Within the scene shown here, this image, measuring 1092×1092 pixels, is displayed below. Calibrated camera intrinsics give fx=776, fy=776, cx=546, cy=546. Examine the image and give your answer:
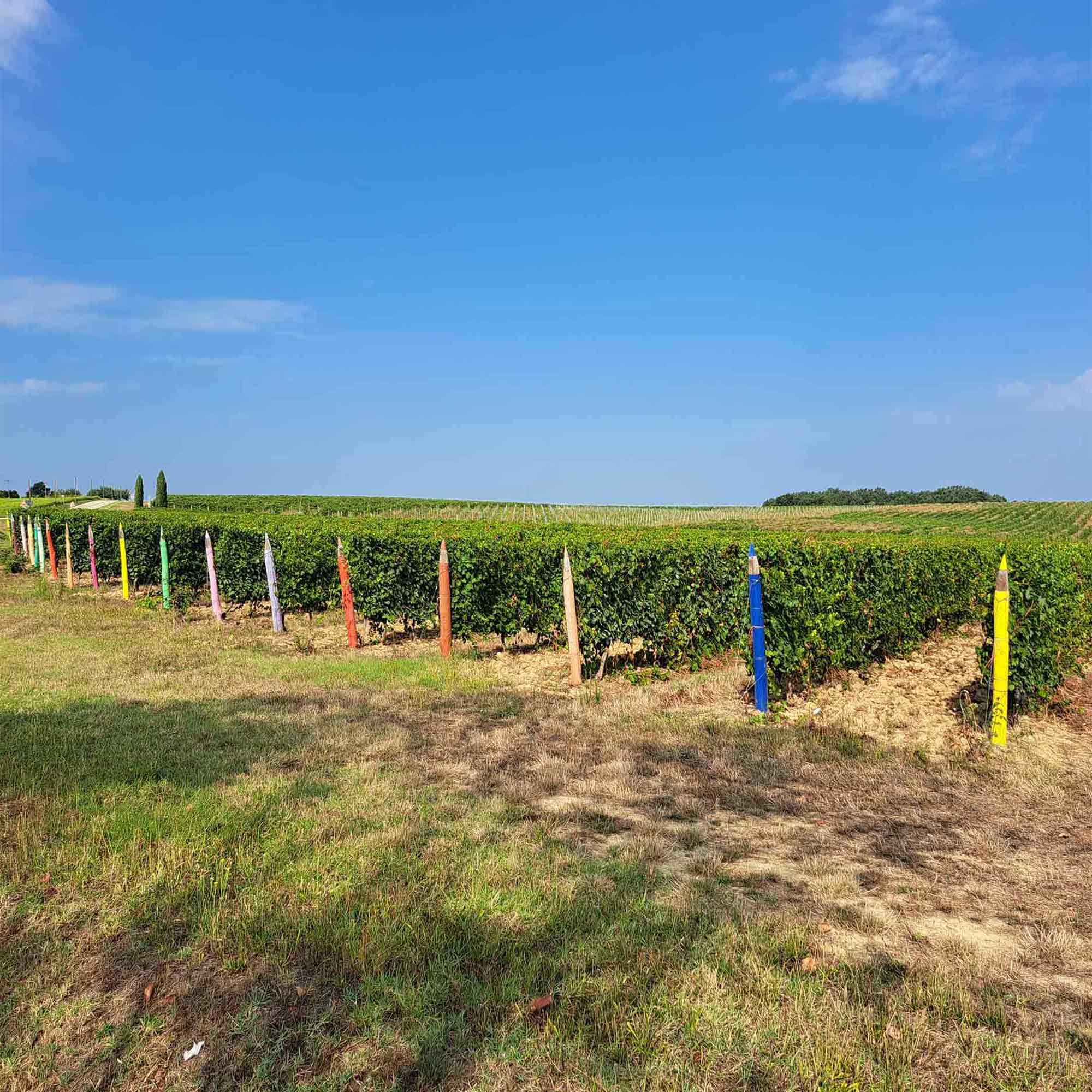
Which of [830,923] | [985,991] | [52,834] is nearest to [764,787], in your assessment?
[830,923]

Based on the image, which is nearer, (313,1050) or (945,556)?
(313,1050)

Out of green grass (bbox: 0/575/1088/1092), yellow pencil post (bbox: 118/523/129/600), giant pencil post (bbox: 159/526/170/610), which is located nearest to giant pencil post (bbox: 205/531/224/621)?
giant pencil post (bbox: 159/526/170/610)

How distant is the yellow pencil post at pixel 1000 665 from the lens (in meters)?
8.02

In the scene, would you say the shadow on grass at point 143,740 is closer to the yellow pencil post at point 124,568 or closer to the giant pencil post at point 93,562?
the yellow pencil post at point 124,568

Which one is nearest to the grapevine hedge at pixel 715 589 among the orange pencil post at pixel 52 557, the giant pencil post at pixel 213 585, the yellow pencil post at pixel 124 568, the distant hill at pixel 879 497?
the giant pencil post at pixel 213 585

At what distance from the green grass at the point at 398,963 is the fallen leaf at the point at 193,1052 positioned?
3cm

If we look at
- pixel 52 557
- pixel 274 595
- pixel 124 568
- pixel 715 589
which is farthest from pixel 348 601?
pixel 52 557

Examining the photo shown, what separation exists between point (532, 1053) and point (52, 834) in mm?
4030

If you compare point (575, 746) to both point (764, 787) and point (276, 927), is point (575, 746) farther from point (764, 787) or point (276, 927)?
point (276, 927)

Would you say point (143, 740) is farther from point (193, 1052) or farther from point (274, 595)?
point (274, 595)

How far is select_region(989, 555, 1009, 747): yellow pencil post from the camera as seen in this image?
26.3ft

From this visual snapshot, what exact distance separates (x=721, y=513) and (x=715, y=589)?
78.5m

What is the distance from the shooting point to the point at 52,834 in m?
5.38

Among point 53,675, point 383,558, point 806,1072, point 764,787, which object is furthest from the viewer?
point 383,558
